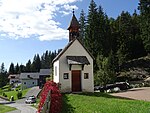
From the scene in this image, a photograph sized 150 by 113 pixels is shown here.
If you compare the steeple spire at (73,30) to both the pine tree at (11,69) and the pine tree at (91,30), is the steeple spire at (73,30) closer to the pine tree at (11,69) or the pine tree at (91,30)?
the pine tree at (91,30)

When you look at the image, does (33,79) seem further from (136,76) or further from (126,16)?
(136,76)

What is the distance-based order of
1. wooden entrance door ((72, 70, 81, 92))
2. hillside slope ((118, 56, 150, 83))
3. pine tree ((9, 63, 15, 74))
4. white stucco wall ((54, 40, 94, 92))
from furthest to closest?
pine tree ((9, 63, 15, 74)) < hillside slope ((118, 56, 150, 83)) < wooden entrance door ((72, 70, 81, 92)) < white stucco wall ((54, 40, 94, 92))

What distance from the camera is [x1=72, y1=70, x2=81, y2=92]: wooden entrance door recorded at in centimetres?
3064

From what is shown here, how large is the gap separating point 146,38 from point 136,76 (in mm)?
9012

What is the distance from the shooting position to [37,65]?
154 meters

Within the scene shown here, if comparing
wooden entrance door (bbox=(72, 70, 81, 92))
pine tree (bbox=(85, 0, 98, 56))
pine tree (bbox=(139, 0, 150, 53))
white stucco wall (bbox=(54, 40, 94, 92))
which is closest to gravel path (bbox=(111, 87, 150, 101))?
white stucco wall (bbox=(54, 40, 94, 92))

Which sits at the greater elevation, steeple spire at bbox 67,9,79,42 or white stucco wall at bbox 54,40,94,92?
steeple spire at bbox 67,9,79,42

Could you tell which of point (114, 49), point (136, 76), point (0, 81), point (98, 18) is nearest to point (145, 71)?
point (136, 76)

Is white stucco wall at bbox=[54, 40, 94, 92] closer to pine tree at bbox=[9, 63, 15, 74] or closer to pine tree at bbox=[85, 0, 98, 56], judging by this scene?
pine tree at bbox=[85, 0, 98, 56]

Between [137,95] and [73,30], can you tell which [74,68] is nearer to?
[73,30]

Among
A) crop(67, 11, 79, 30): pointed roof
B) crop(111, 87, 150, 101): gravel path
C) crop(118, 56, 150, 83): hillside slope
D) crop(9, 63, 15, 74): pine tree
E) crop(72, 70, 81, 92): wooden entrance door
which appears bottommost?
crop(111, 87, 150, 101): gravel path

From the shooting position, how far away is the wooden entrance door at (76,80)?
30.6 meters

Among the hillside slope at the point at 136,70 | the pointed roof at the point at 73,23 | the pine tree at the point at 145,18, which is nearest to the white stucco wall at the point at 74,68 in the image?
the pointed roof at the point at 73,23

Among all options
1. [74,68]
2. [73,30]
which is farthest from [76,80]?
[73,30]
